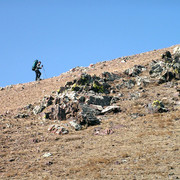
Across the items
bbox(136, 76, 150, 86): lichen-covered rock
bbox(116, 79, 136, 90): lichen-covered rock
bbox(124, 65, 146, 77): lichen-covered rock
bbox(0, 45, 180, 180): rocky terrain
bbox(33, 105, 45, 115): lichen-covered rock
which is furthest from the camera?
bbox(124, 65, 146, 77): lichen-covered rock

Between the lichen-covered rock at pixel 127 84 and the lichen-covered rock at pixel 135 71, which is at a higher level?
the lichen-covered rock at pixel 135 71

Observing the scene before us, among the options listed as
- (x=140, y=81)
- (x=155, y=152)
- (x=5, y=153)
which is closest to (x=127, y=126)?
(x=155, y=152)

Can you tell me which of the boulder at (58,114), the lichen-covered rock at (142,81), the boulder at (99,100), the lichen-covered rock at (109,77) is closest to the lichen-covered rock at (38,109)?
the boulder at (58,114)

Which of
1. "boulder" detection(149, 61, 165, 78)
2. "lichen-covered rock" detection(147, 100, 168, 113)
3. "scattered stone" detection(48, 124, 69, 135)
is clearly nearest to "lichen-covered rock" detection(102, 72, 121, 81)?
"boulder" detection(149, 61, 165, 78)

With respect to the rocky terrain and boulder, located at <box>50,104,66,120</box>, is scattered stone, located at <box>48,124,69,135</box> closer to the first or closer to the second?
the rocky terrain

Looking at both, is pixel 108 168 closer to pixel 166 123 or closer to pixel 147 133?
pixel 147 133

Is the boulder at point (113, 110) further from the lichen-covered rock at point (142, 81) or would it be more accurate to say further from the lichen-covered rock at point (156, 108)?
the lichen-covered rock at point (142, 81)

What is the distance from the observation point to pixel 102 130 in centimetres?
1844

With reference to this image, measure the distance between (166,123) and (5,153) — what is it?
11.1m

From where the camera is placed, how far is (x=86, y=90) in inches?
1043

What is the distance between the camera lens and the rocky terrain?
12.1 metres

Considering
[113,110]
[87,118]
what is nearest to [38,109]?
[87,118]

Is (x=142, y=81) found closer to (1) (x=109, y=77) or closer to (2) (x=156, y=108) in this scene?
(1) (x=109, y=77)

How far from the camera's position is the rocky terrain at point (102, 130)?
39.9 feet
